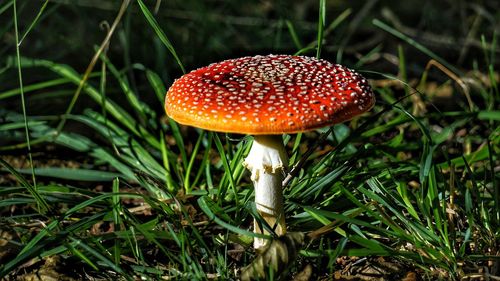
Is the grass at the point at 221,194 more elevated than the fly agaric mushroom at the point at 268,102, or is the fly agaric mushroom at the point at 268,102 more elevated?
the fly agaric mushroom at the point at 268,102

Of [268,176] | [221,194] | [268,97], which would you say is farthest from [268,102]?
[221,194]

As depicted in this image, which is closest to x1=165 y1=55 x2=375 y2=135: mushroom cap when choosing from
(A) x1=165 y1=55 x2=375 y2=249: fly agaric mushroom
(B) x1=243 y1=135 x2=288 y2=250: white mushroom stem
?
(A) x1=165 y1=55 x2=375 y2=249: fly agaric mushroom

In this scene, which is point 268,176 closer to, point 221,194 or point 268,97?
point 221,194

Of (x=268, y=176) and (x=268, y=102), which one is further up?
(x=268, y=102)

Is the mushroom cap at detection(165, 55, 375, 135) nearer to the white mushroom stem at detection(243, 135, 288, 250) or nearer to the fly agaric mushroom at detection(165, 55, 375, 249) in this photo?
the fly agaric mushroom at detection(165, 55, 375, 249)

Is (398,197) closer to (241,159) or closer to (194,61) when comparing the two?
(241,159)

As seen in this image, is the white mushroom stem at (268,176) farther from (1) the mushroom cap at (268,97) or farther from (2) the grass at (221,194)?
(1) the mushroom cap at (268,97)

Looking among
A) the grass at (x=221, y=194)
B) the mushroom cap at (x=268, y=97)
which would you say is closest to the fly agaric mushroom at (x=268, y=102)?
the mushroom cap at (x=268, y=97)
